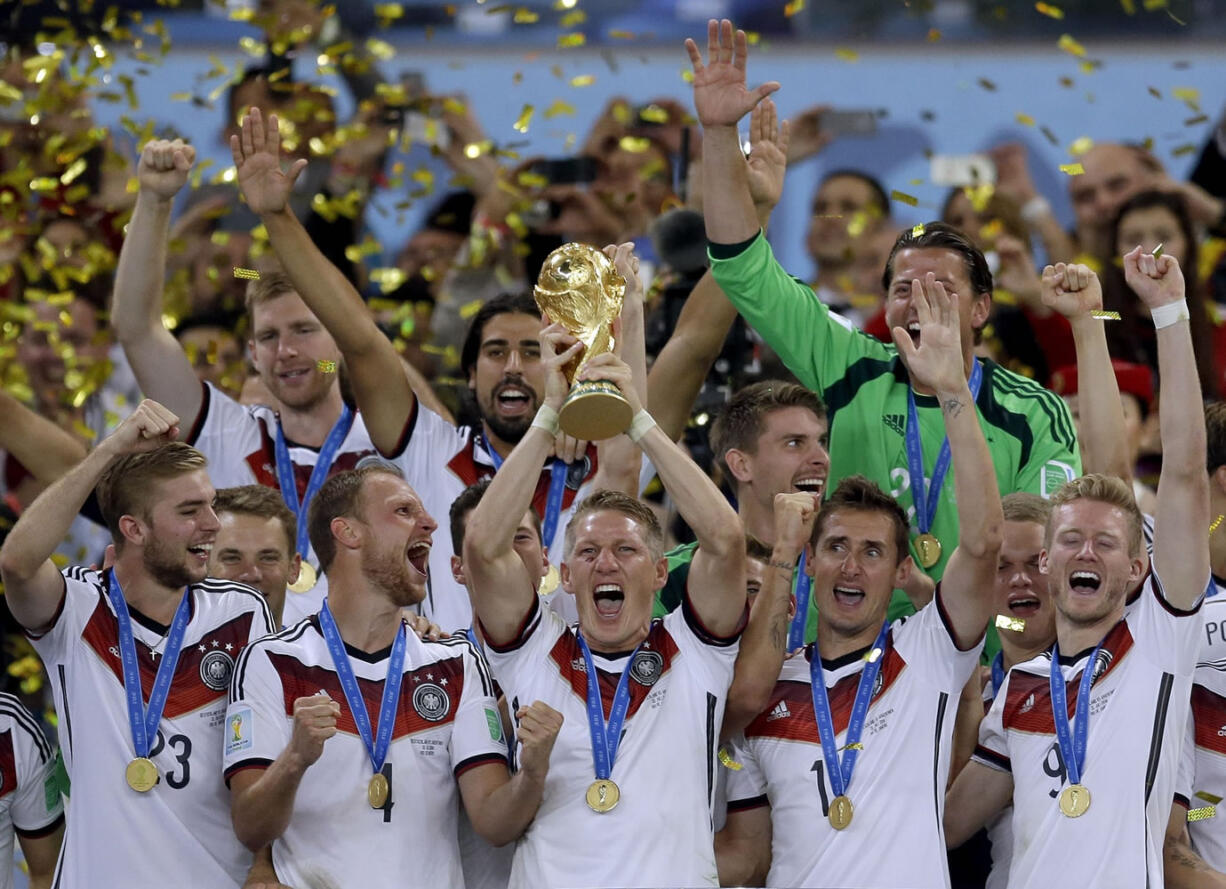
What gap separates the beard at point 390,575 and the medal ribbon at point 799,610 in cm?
119

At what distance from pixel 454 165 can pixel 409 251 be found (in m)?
0.50

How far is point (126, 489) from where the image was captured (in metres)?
5.21

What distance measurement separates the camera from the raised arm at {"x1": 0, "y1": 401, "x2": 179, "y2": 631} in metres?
4.92

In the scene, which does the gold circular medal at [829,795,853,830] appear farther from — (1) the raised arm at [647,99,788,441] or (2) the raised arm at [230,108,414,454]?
(2) the raised arm at [230,108,414,454]

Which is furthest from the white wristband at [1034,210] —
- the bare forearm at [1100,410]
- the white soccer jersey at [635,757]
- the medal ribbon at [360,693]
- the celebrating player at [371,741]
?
the medal ribbon at [360,693]

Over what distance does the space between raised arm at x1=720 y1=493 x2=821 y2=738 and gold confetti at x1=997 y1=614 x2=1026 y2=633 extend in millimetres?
767

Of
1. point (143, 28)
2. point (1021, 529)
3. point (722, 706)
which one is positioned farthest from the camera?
point (143, 28)

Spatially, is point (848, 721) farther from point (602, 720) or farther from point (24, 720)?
point (24, 720)

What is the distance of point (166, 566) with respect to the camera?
5145mm

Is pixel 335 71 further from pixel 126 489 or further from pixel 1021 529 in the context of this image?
pixel 1021 529

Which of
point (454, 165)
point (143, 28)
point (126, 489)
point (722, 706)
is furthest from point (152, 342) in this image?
point (143, 28)

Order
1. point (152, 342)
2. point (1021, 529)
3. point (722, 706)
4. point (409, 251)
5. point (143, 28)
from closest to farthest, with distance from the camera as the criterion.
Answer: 1. point (722, 706)
2. point (1021, 529)
3. point (152, 342)
4. point (409, 251)
5. point (143, 28)

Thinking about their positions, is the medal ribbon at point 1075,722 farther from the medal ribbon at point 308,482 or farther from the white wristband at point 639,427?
the medal ribbon at point 308,482

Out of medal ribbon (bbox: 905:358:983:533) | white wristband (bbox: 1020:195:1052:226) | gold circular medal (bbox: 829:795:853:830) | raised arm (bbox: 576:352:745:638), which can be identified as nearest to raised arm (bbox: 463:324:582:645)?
raised arm (bbox: 576:352:745:638)
